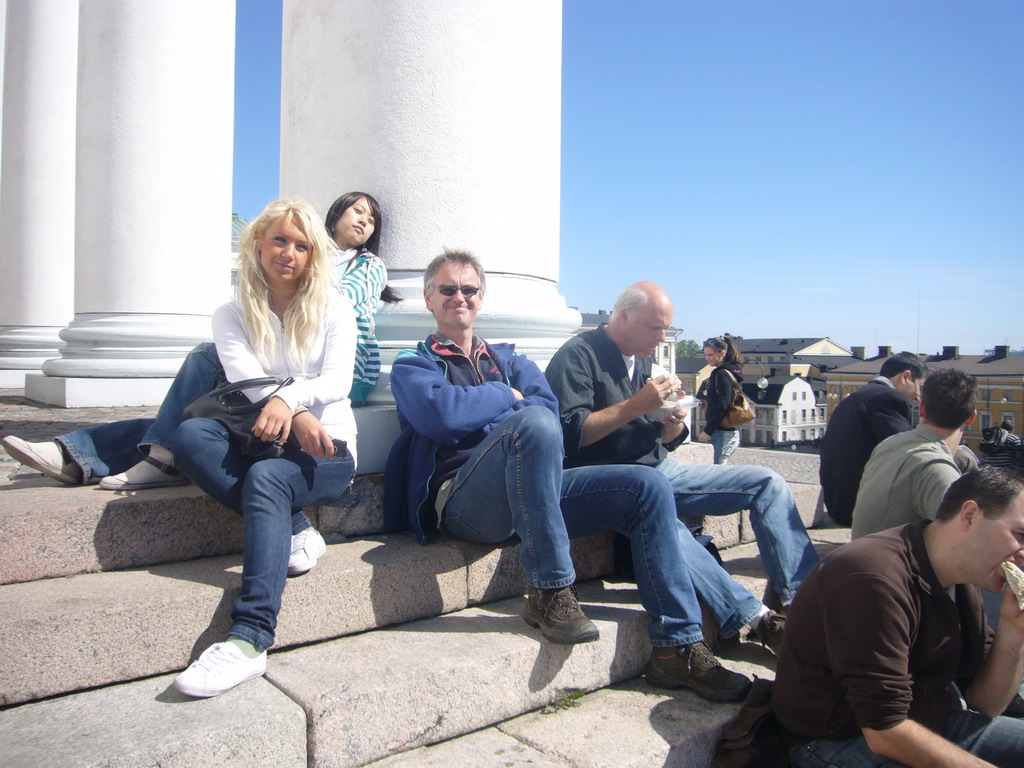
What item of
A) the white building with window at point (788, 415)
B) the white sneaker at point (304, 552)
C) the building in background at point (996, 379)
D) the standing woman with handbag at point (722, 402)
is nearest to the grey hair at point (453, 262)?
the white sneaker at point (304, 552)

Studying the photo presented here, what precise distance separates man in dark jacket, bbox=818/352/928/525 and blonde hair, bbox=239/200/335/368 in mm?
3253

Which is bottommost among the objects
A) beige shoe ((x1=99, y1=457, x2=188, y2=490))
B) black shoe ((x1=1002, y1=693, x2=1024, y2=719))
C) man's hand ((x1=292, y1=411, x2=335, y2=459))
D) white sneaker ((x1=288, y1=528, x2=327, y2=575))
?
black shoe ((x1=1002, y1=693, x2=1024, y2=719))

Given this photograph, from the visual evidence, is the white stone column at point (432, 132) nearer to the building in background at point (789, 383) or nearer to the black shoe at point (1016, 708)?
the black shoe at point (1016, 708)

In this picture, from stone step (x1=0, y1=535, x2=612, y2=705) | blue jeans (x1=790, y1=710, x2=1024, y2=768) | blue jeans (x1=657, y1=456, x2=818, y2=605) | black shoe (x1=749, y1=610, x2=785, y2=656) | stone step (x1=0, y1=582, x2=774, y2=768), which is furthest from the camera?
blue jeans (x1=657, y1=456, x2=818, y2=605)

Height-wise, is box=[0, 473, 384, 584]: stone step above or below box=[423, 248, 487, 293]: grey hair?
below

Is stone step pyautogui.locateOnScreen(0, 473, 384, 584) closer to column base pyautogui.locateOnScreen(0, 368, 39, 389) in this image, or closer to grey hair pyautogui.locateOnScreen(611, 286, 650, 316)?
grey hair pyautogui.locateOnScreen(611, 286, 650, 316)

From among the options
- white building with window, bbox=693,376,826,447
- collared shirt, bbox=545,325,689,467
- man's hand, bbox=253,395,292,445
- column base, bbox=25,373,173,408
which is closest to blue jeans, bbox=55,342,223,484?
man's hand, bbox=253,395,292,445

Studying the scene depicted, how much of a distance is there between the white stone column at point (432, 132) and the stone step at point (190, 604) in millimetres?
807

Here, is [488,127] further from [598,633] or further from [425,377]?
[598,633]

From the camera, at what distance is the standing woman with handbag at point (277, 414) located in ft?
8.47

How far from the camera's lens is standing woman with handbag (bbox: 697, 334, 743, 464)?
800 cm

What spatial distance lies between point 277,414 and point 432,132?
1.85 m

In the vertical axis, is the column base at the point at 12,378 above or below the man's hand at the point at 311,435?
below

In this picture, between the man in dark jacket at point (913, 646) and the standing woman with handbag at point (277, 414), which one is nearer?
the man in dark jacket at point (913, 646)
